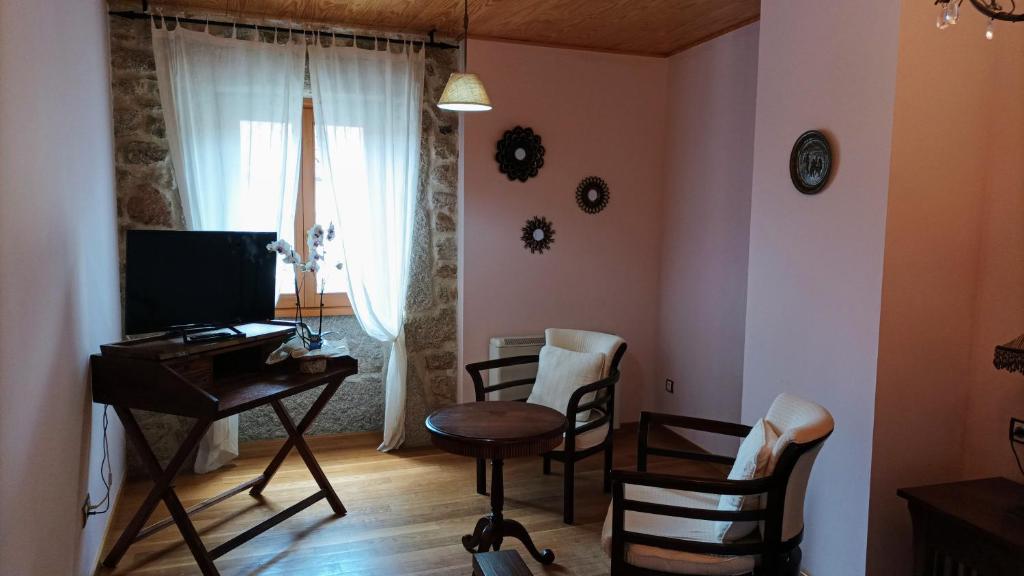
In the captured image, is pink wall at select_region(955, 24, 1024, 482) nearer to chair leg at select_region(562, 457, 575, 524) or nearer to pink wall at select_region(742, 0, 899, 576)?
pink wall at select_region(742, 0, 899, 576)

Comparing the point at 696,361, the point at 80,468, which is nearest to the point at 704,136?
the point at 696,361

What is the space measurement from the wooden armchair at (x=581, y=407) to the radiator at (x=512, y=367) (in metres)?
0.39

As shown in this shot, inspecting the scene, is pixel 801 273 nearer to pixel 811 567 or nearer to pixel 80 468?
pixel 811 567

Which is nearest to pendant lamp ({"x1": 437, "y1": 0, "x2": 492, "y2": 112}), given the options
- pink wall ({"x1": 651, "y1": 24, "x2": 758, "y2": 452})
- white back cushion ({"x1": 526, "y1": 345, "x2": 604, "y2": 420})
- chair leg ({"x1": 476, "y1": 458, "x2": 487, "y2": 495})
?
white back cushion ({"x1": 526, "y1": 345, "x2": 604, "y2": 420})

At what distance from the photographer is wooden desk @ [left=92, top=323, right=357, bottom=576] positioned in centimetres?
269

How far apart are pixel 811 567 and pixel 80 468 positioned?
2951 mm

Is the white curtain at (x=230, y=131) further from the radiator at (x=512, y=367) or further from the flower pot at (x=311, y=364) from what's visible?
the radiator at (x=512, y=367)

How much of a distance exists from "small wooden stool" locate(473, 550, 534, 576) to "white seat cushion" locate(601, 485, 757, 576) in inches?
18.9

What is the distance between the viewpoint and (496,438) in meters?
2.75

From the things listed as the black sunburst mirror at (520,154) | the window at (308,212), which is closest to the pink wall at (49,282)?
the window at (308,212)

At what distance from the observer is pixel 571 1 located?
369cm

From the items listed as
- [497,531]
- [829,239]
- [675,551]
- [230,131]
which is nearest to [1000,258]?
[829,239]

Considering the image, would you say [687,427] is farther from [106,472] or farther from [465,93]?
[106,472]

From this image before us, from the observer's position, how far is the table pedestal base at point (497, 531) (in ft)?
9.77
